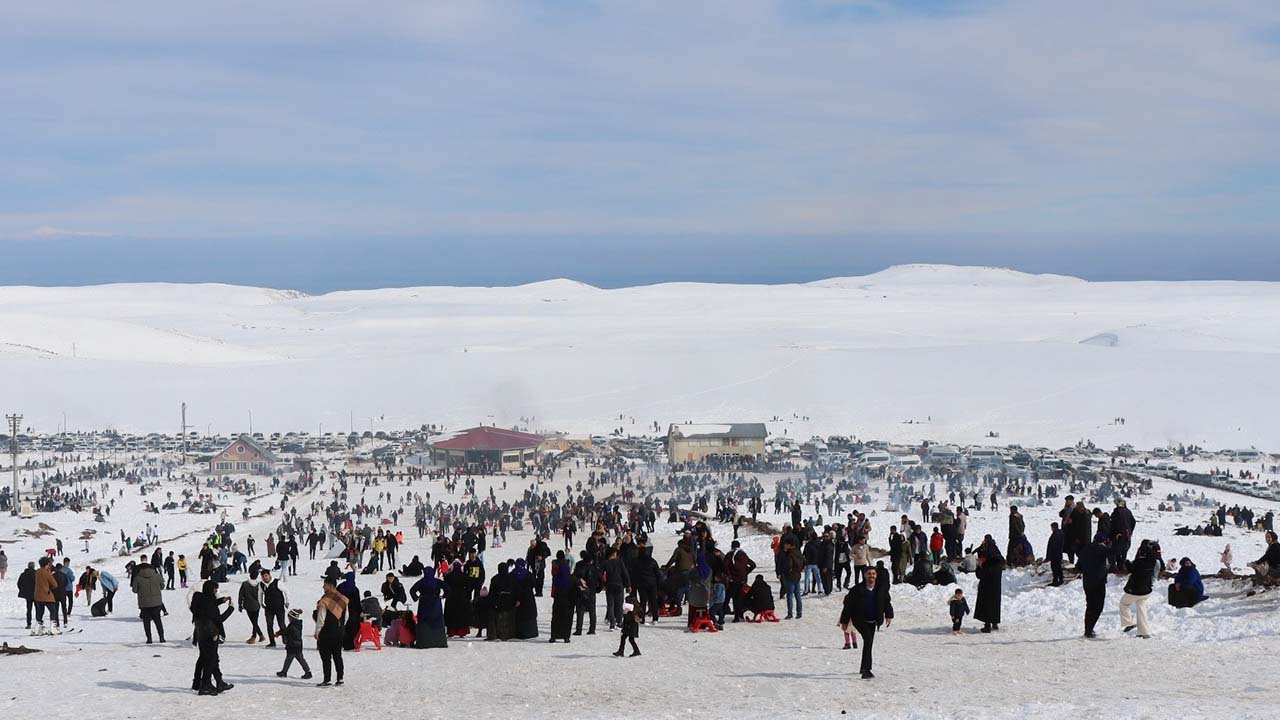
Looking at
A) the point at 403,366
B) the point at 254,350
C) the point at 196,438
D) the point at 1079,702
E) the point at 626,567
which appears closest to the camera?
the point at 1079,702

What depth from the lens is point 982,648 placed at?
13109 mm

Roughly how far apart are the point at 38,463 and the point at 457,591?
149 feet

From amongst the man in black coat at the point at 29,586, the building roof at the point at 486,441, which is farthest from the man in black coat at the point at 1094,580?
the building roof at the point at 486,441

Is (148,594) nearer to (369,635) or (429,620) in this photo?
(369,635)

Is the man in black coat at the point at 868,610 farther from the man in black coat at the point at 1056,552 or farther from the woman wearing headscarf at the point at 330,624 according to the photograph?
the man in black coat at the point at 1056,552

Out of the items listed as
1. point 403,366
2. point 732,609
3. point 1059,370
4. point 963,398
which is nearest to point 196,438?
point 403,366

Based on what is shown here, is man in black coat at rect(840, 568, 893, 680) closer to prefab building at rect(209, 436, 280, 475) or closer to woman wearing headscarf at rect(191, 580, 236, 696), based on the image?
woman wearing headscarf at rect(191, 580, 236, 696)

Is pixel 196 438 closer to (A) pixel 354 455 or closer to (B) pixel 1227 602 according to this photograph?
(A) pixel 354 455

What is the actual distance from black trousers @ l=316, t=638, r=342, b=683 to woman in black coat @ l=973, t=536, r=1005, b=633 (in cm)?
618

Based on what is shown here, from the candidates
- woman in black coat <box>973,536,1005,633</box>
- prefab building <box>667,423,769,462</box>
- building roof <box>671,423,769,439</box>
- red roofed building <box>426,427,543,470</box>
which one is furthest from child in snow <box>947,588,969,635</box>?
red roofed building <box>426,427,543,470</box>

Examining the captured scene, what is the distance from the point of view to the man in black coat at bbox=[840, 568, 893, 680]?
449 inches

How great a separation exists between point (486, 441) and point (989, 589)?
42.2 meters

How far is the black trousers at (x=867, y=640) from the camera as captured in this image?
1140cm

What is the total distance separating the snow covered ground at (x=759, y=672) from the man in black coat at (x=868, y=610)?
244 millimetres
